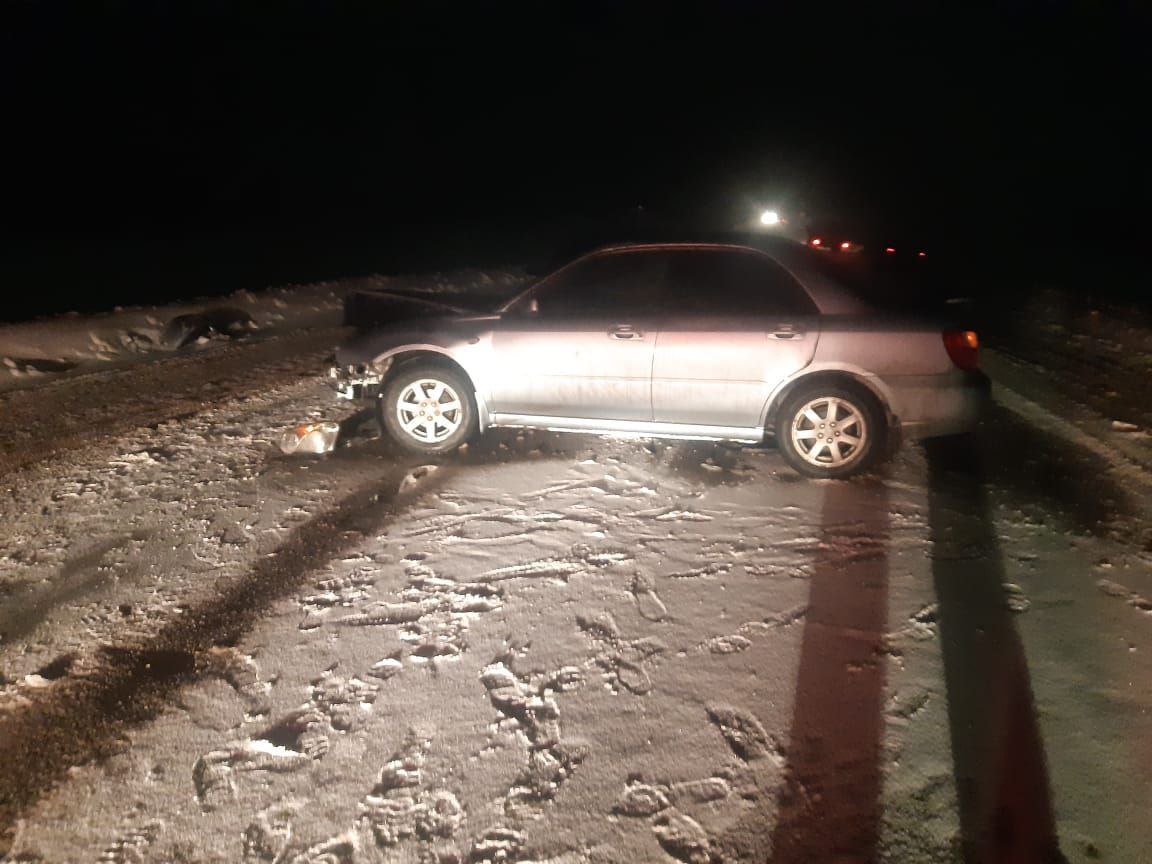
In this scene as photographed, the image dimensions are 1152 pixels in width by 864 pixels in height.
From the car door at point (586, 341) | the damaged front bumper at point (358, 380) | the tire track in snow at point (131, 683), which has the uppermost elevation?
the car door at point (586, 341)

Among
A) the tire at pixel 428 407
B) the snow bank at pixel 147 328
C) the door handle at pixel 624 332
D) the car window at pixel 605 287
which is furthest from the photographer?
the snow bank at pixel 147 328

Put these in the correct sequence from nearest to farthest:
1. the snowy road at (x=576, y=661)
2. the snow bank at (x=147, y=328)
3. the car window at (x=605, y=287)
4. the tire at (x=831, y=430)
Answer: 1. the snowy road at (x=576, y=661)
2. the tire at (x=831, y=430)
3. the car window at (x=605, y=287)
4. the snow bank at (x=147, y=328)

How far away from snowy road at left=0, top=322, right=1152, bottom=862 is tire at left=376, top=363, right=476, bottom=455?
24 cm

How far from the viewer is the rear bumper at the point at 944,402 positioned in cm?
520

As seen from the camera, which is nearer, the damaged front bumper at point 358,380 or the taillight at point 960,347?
the taillight at point 960,347

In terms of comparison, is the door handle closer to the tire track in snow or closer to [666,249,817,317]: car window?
[666,249,817,317]: car window

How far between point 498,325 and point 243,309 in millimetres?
6983

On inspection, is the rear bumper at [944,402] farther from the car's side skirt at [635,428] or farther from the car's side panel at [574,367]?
the car's side panel at [574,367]

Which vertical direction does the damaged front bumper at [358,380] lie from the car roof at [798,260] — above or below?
below

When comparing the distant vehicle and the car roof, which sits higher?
the car roof

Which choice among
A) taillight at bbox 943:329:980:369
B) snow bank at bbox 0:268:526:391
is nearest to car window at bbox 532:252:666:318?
snow bank at bbox 0:268:526:391

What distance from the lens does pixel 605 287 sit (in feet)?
18.7

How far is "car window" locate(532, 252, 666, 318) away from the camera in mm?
5633

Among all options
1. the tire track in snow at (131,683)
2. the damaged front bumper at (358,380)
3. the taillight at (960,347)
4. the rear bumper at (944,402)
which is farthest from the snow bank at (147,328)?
the taillight at (960,347)
